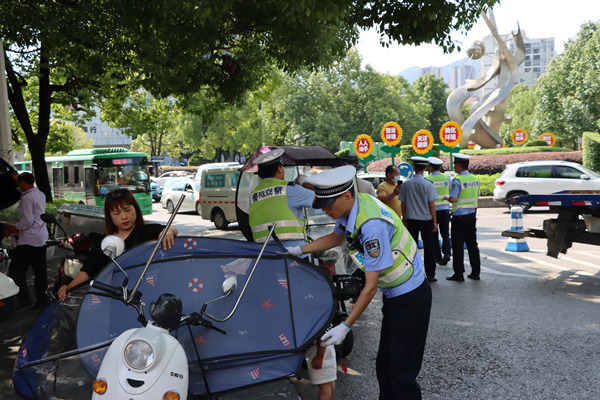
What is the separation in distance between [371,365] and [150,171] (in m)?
20.1

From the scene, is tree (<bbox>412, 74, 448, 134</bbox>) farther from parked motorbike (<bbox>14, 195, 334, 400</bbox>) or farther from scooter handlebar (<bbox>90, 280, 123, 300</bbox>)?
scooter handlebar (<bbox>90, 280, 123, 300</bbox>)

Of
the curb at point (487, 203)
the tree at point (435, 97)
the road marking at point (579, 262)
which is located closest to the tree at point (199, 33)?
the road marking at point (579, 262)

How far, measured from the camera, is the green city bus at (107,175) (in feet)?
73.5

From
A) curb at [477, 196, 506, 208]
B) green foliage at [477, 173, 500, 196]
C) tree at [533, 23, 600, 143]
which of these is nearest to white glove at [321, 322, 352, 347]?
curb at [477, 196, 506, 208]

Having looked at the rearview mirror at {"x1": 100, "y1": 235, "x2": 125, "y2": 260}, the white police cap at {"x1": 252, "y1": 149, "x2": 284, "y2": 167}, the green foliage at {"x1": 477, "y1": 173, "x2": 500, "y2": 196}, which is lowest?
the green foliage at {"x1": 477, "y1": 173, "x2": 500, "y2": 196}

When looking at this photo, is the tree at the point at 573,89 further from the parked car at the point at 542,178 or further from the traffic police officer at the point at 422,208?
the traffic police officer at the point at 422,208

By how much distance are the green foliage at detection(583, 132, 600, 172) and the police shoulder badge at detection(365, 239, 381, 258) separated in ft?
77.0

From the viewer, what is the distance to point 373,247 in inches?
125

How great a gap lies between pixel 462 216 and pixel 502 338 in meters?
2.99

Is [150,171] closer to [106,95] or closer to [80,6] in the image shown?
[106,95]

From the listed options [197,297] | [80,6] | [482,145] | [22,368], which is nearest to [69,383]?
[22,368]

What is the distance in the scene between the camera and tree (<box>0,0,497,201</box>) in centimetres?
790

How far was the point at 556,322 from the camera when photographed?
21.1 feet

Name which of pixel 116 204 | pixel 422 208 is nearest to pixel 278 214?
pixel 116 204
